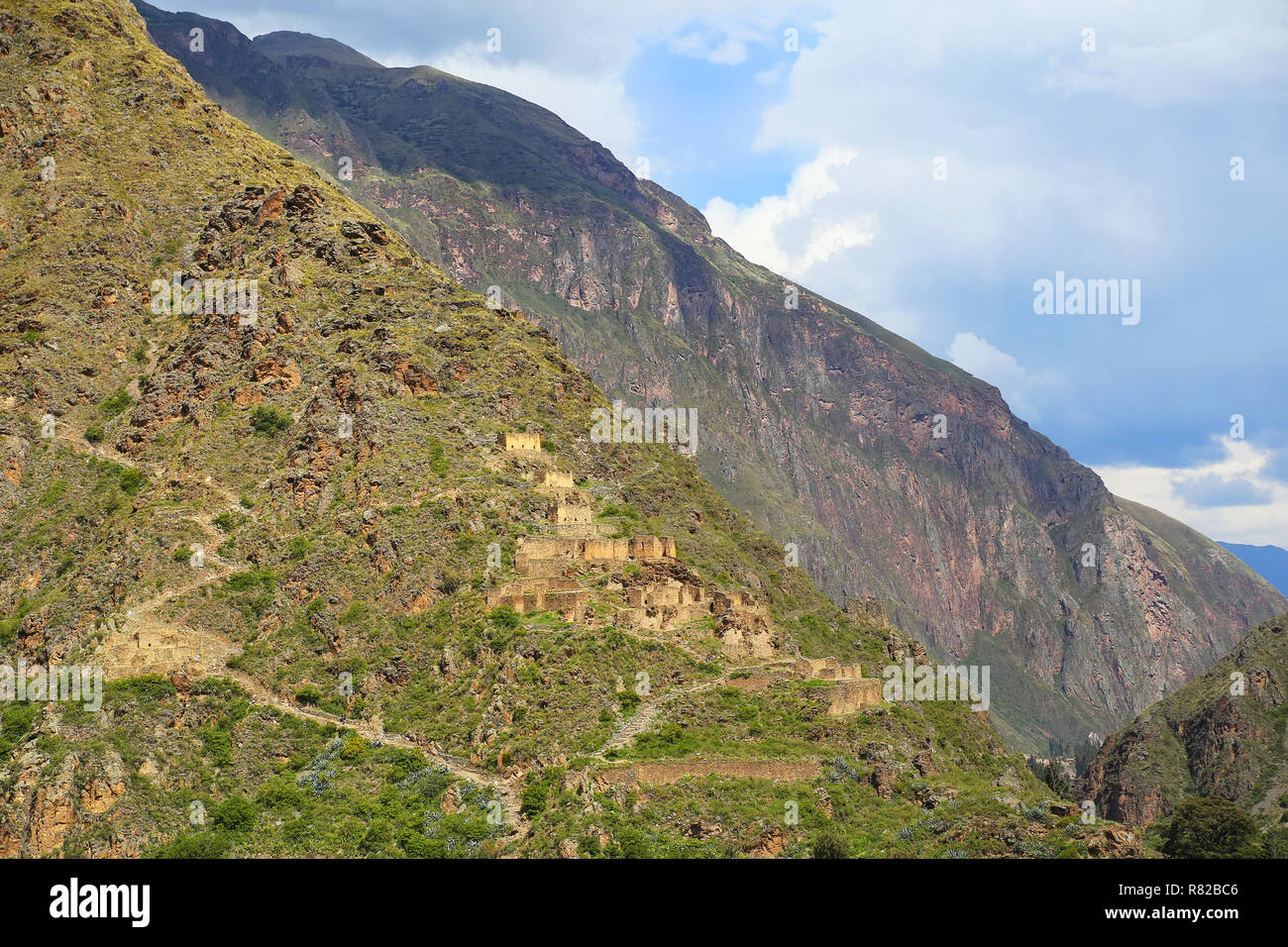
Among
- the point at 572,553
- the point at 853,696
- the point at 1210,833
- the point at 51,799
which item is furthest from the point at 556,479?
the point at 1210,833

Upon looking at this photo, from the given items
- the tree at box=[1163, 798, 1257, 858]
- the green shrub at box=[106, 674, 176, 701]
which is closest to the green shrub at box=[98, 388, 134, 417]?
the green shrub at box=[106, 674, 176, 701]

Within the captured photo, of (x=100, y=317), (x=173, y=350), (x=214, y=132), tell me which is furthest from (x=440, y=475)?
(x=214, y=132)

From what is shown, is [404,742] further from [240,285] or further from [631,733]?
[240,285]

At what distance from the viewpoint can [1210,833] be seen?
79750 mm

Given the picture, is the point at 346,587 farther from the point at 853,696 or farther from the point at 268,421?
the point at 853,696

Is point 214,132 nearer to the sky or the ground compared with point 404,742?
nearer to the sky

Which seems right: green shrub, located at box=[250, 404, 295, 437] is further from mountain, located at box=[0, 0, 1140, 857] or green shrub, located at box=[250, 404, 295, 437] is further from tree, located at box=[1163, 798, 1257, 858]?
tree, located at box=[1163, 798, 1257, 858]

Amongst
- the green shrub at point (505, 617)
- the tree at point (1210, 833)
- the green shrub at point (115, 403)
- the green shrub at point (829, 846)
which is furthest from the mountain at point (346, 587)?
the tree at point (1210, 833)

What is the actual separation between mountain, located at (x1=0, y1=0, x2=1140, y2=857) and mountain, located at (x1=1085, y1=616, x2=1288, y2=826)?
50110mm

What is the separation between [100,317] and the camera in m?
97.7

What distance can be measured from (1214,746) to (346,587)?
121 meters

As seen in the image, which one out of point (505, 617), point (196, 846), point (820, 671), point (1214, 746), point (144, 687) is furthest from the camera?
point (1214, 746)

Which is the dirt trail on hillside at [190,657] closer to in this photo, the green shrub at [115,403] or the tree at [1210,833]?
the green shrub at [115,403]
